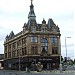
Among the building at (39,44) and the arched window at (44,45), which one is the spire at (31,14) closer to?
the building at (39,44)

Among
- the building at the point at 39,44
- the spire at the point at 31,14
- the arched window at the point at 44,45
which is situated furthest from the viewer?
the spire at the point at 31,14

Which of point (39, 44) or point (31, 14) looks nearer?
point (39, 44)

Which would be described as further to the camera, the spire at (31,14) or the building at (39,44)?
the spire at (31,14)

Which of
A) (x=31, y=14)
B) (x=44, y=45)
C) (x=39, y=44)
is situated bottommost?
(x=44, y=45)

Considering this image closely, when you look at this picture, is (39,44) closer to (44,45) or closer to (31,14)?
(44,45)

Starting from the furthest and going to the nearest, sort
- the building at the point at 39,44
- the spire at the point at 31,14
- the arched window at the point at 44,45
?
the spire at the point at 31,14
the arched window at the point at 44,45
the building at the point at 39,44

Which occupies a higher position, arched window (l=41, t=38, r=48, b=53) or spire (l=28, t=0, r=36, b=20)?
spire (l=28, t=0, r=36, b=20)

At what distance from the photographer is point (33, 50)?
96250 millimetres

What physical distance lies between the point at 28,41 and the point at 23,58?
25.2 feet

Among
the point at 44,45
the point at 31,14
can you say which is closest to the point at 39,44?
Answer: the point at 44,45

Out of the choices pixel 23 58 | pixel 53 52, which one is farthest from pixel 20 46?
pixel 53 52

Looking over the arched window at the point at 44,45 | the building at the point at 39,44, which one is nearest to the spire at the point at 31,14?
the building at the point at 39,44

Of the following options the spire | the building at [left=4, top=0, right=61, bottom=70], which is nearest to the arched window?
the building at [left=4, top=0, right=61, bottom=70]

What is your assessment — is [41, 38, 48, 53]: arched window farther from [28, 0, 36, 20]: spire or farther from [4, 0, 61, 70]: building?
[28, 0, 36, 20]: spire
